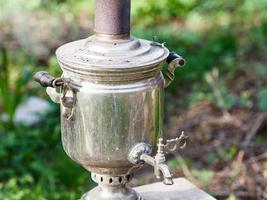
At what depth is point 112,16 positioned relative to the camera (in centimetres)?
223

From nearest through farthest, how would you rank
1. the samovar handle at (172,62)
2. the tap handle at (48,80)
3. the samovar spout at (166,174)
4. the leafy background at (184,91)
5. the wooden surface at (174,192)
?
the samovar spout at (166,174) < the tap handle at (48,80) < the samovar handle at (172,62) < the wooden surface at (174,192) < the leafy background at (184,91)

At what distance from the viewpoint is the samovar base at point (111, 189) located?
2.37 m

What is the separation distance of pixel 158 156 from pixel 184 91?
11.1 ft

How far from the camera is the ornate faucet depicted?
2100mm

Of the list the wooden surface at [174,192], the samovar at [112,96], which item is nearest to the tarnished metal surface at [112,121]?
the samovar at [112,96]

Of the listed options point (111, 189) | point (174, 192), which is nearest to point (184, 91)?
point (174, 192)

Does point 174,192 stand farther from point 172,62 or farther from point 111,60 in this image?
point 111,60

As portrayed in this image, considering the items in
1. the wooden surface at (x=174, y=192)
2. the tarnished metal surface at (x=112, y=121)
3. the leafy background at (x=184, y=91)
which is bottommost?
the leafy background at (x=184, y=91)

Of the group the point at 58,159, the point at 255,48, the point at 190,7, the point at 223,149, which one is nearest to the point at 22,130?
the point at 58,159

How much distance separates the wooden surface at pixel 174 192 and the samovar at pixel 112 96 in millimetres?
381

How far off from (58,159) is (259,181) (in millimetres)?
1159

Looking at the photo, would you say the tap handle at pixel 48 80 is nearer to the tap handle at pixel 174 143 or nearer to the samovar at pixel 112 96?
the samovar at pixel 112 96

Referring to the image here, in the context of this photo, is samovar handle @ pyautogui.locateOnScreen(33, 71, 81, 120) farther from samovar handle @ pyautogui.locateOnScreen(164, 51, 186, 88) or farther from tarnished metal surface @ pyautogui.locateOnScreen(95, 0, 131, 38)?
samovar handle @ pyautogui.locateOnScreen(164, 51, 186, 88)

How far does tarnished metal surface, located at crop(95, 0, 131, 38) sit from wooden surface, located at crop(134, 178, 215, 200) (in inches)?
27.5
